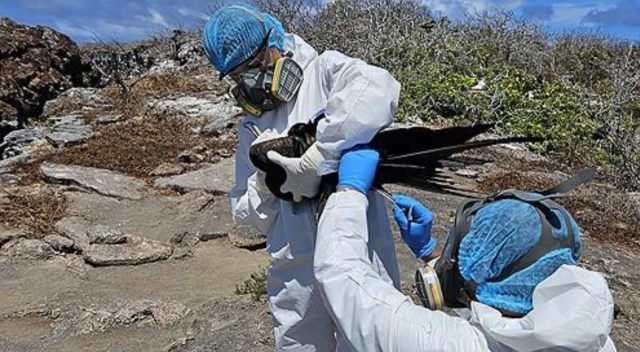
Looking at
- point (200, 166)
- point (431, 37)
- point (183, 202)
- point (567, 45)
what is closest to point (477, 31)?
point (431, 37)

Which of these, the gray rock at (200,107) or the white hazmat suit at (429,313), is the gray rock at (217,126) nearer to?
the gray rock at (200,107)

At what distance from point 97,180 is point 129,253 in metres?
1.81

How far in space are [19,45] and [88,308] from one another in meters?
8.00

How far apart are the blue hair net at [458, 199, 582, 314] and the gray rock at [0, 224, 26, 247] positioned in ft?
16.1

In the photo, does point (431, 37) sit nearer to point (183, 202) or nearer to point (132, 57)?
point (183, 202)

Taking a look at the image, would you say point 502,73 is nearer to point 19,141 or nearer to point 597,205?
point 597,205

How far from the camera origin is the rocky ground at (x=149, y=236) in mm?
4070

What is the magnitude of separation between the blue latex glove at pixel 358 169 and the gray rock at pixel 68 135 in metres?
7.15

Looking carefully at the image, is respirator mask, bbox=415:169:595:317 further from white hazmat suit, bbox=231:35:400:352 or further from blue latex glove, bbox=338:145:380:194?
white hazmat suit, bbox=231:35:400:352

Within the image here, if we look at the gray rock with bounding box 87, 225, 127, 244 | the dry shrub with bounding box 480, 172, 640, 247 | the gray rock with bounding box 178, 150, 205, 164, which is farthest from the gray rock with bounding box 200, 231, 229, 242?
the dry shrub with bounding box 480, 172, 640, 247

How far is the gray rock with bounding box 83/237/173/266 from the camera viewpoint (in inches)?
205

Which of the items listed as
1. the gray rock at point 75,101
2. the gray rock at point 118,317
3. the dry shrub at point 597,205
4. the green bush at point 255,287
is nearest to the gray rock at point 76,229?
the gray rock at point 118,317

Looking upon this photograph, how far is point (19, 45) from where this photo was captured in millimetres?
11078

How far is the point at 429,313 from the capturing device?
4.35ft
